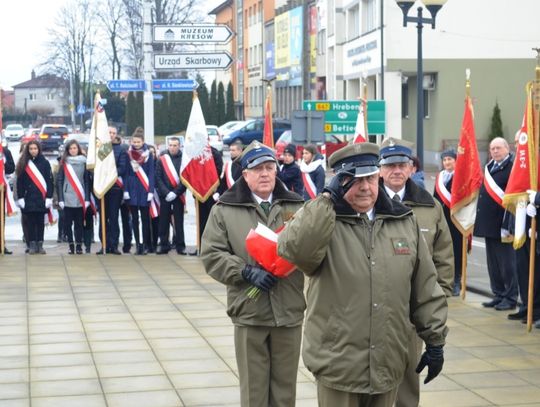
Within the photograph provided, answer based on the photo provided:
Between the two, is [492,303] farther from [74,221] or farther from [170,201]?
[74,221]

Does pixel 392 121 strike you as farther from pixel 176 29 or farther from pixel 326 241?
pixel 326 241

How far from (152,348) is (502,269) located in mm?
4497

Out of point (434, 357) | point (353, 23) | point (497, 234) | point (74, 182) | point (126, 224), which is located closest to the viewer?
point (434, 357)

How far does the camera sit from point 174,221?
18312 millimetres

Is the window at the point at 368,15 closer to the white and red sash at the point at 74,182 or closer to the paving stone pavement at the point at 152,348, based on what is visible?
the white and red sash at the point at 74,182

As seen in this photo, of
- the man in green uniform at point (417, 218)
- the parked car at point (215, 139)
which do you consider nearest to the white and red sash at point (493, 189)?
the man in green uniform at point (417, 218)

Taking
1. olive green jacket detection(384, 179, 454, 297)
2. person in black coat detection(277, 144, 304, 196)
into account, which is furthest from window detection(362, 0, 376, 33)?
olive green jacket detection(384, 179, 454, 297)

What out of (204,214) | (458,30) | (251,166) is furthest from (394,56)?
(251,166)

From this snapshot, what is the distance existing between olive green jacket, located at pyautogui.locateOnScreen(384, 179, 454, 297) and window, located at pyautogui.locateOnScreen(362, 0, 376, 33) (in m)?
43.9

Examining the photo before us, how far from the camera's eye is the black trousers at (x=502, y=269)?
1258cm

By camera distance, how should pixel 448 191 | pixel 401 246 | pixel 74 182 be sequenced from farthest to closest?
pixel 74 182 → pixel 448 191 → pixel 401 246

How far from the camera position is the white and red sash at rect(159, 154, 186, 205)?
59.7 ft

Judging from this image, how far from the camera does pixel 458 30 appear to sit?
1848 inches

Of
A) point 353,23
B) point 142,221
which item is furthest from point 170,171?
point 353,23
